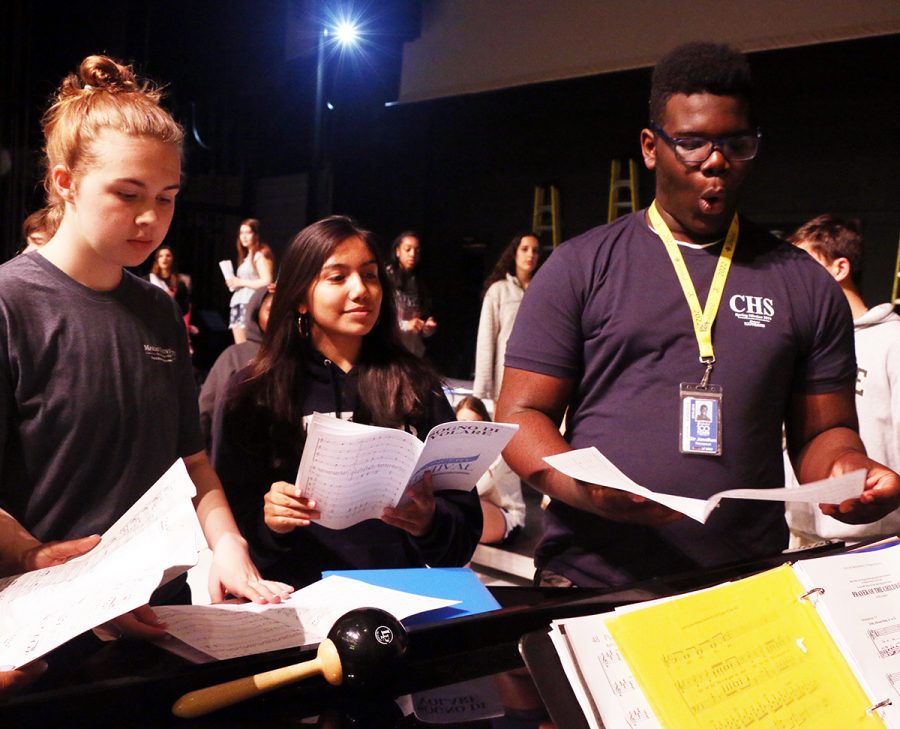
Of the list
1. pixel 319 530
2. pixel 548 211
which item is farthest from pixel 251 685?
pixel 548 211

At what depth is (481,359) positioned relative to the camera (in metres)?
5.59

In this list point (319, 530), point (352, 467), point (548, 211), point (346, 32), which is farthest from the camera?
point (548, 211)

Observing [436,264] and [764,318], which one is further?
[436,264]

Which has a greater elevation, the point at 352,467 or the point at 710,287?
the point at 710,287

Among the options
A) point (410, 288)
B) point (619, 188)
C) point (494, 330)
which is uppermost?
point (619, 188)

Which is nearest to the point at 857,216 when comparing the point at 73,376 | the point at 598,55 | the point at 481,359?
the point at 598,55

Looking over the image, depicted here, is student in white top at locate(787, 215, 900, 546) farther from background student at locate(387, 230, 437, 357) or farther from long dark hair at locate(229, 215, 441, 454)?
background student at locate(387, 230, 437, 357)

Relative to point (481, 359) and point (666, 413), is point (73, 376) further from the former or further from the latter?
point (481, 359)

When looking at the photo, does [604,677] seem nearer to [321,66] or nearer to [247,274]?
[247,274]

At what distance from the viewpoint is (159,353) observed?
Answer: 1.42 meters

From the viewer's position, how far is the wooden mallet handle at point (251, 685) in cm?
80

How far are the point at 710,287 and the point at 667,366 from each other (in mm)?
159

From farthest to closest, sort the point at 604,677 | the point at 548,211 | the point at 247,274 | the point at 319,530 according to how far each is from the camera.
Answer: the point at 548,211
the point at 247,274
the point at 319,530
the point at 604,677

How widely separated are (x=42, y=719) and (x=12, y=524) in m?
0.39
